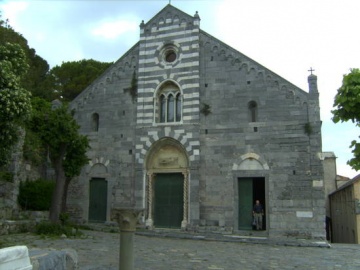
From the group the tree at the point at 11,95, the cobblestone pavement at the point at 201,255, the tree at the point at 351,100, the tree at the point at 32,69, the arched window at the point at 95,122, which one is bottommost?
the cobblestone pavement at the point at 201,255

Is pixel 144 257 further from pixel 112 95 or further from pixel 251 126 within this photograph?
pixel 112 95

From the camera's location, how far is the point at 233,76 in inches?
787

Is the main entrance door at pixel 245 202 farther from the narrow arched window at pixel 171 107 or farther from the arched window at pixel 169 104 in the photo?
the narrow arched window at pixel 171 107

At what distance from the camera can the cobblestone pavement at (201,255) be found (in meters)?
10.1

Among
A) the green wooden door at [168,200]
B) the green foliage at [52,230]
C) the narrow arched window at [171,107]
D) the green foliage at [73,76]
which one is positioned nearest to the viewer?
the green foliage at [52,230]

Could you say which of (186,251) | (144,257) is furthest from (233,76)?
(144,257)

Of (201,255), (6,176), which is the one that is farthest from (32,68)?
(201,255)

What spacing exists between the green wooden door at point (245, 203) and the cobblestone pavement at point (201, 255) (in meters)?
2.52

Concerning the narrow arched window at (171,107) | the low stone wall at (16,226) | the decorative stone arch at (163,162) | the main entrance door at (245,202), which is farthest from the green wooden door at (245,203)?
the low stone wall at (16,226)

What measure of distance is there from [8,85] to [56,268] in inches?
289

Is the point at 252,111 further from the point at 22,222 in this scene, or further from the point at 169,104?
the point at 22,222

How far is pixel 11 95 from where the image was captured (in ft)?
36.4

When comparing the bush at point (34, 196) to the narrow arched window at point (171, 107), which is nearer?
the bush at point (34, 196)

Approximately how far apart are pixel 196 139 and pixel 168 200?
11.5ft
